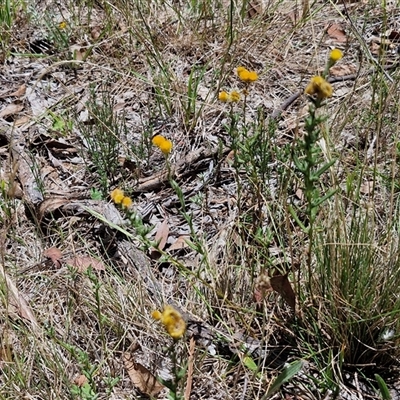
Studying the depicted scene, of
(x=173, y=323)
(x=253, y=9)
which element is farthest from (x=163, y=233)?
(x=253, y=9)

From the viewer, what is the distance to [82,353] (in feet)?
5.25

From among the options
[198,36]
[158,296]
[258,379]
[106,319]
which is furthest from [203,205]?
[198,36]

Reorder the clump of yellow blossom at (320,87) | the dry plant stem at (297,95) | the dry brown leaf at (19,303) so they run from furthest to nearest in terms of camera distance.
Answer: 1. the dry plant stem at (297,95)
2. the dry brown leaf at (19,303)
3. the clump of yellow blossom at (320,87)

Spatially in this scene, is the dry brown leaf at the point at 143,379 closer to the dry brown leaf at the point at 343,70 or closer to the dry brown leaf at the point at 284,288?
the dry brown leaf at the point at 284,288

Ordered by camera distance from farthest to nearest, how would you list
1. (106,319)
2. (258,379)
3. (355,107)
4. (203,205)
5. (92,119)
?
(92,119) < (355,107) < (203,205) < (106,319) < (258,379)

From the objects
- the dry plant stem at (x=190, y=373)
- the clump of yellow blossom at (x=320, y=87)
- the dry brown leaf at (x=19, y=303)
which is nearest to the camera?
the clump of yellow blossom at (x=320, y=87)

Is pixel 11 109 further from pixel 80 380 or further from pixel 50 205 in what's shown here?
pixel 80 380

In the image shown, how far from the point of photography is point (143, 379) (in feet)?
5.36

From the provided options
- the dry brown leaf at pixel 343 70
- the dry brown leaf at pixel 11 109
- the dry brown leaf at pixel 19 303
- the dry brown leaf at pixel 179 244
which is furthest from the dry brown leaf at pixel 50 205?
the dry brown leaf at pixel 343 70

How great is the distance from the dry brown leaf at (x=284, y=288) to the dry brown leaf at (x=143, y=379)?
0.42m

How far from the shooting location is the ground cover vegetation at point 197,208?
1.56 metres

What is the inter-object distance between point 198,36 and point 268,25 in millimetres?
346

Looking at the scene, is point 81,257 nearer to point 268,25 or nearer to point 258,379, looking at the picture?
point 258,379

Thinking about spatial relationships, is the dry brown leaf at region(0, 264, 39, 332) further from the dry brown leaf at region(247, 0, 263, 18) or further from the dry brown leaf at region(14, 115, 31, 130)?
the dry brown leaf at region(247, 0, 263, 18)
